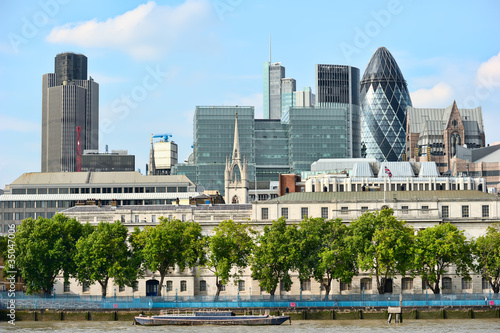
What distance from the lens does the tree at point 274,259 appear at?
134m

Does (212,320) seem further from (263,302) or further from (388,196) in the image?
(388,196)

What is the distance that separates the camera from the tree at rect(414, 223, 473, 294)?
133 meters

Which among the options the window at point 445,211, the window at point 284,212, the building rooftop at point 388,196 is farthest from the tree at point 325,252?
the window at point 445,211

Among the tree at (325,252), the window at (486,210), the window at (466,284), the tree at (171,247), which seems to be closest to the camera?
the tree at (325,252)

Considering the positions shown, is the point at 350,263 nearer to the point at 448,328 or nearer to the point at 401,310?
the point at 401,310

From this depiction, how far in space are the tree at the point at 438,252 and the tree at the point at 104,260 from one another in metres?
40.4

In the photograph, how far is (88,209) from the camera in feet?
559

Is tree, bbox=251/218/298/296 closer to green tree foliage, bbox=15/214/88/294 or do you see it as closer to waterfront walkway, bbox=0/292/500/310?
waterfront walkway, bbox=0/292/500/310

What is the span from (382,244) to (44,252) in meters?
47.6

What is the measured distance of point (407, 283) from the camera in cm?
14625

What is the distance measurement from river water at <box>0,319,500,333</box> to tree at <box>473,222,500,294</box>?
13409 millimetres

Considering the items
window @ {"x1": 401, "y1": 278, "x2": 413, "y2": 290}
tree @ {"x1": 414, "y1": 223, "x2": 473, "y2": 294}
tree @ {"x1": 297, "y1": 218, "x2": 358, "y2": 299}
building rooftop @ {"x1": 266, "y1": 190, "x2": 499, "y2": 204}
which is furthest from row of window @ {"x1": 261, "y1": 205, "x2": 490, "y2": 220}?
tree @ {"x1": 414, "y1": 223, "x2": 473, "y2": 294}

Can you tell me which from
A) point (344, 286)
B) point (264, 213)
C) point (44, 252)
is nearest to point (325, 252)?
point (344, 286)

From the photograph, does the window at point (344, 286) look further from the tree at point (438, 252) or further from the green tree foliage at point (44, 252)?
the green tree foliage at point (44, 252)
